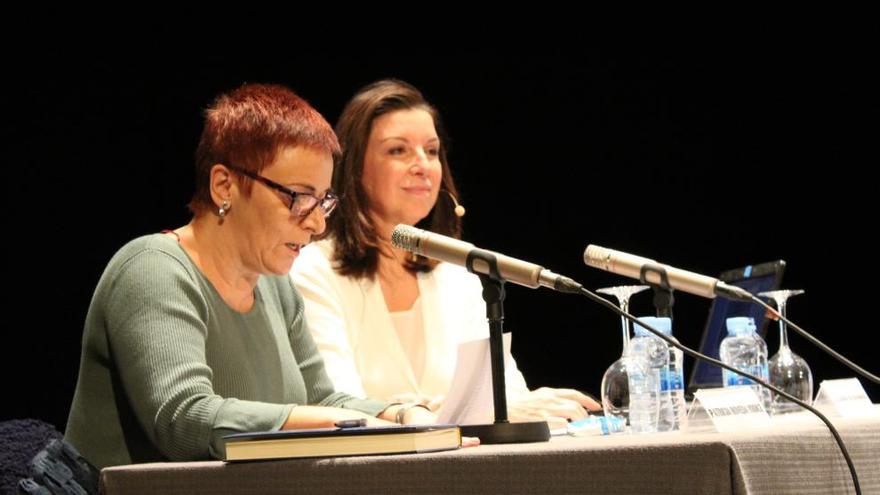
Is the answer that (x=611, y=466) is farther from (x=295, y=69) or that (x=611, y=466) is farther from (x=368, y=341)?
(x=295, y=69)

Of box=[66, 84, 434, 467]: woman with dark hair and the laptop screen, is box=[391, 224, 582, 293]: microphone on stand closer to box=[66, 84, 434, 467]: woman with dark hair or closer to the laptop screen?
box=[66, 84, 434, 467]: woman with dark hair

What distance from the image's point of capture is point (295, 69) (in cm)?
402

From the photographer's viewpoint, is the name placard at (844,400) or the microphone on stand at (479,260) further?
the name placard at (844,400)

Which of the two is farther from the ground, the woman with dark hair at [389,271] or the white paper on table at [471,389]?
the woman with dark hair at [389,271]

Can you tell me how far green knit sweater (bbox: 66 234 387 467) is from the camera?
5.68 feet

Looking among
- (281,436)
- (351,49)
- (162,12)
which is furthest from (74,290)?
(281,436)

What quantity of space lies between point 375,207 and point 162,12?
98cm

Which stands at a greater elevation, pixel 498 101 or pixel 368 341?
pixel 498 101

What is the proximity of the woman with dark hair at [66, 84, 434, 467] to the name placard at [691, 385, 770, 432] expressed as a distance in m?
0.52

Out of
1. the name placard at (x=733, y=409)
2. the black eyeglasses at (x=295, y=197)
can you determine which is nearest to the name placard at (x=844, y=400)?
the name placard at (x=733, y=409)

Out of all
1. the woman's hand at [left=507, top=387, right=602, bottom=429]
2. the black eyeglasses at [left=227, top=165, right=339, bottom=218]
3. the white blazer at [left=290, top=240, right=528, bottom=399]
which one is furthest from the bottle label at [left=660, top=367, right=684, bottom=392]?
the white blazer at [left=290, top=240, right=528, bottom=399]

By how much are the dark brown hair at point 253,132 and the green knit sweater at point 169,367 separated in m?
0.20

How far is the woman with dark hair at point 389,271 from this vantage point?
3.07 metres

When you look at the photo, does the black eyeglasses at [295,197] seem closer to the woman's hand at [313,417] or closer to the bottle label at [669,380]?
the woman's hand at [313,417]
